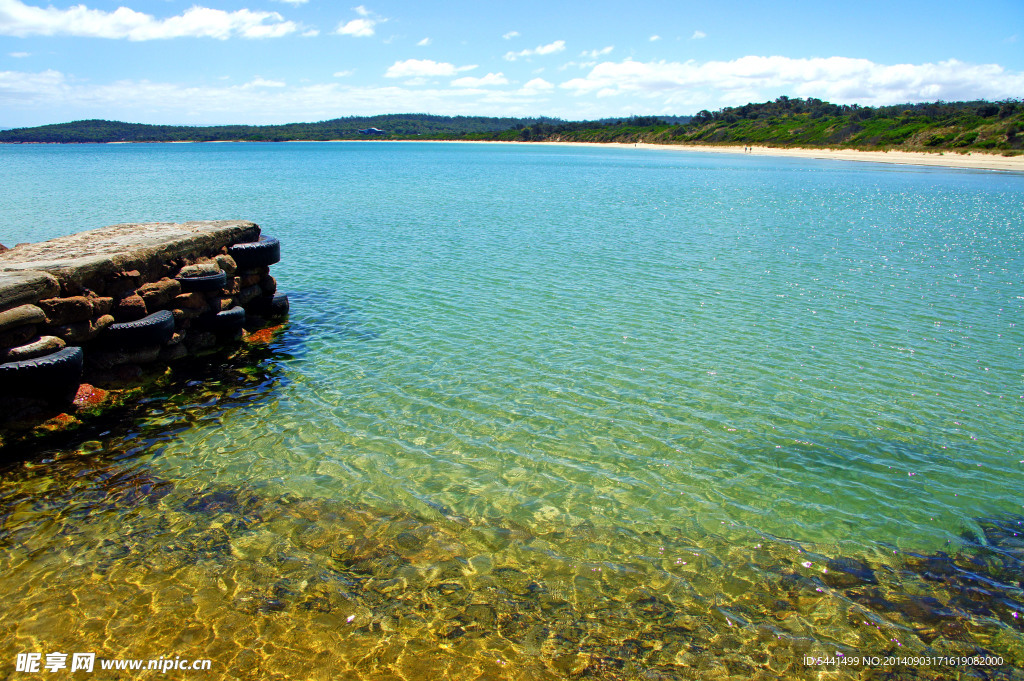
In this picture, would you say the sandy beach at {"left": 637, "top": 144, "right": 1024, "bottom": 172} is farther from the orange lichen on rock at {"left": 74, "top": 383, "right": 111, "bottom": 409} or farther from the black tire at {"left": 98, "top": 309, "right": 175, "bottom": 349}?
the orange lichen on rock at {"left": 74, "top": 383, "right": 111, "bottom": 409}

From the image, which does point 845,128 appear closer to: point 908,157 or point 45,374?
point 908,157

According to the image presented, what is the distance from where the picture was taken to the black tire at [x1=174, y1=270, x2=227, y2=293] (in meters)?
11.8

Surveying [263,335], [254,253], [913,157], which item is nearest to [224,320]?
[263,335]

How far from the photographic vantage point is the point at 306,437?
8.91 meters

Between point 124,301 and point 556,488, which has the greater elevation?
point 124,301

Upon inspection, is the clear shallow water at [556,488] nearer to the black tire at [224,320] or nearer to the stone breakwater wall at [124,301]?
the black tire at [224,320]

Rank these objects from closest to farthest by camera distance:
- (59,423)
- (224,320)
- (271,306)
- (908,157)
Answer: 1. (59,423)
2. (224,320)
3. (271,306)
4. (908,157)

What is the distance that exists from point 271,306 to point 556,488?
32.1 feet

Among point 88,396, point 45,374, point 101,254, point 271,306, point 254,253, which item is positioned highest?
point 101,254

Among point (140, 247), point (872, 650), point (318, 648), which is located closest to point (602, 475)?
point (872, 650)

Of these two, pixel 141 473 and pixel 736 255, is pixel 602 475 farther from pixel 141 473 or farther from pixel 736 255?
pixel 736 255

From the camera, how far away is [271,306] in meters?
14.4

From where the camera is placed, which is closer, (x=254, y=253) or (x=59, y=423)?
(x=59, y=423)

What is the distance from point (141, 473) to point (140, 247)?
5.35 m
